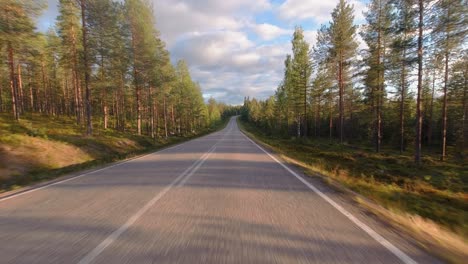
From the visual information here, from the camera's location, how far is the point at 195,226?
13.9 ft

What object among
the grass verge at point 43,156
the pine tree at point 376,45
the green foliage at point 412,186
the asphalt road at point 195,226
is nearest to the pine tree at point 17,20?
the grass verge at point 43,156

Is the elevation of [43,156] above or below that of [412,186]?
above

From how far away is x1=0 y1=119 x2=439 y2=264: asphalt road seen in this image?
10.7 feet

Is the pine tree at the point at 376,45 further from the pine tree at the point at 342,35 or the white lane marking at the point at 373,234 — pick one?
the white lane marking at the point at 373,234

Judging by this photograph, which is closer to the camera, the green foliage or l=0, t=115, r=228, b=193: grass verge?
the green foliage

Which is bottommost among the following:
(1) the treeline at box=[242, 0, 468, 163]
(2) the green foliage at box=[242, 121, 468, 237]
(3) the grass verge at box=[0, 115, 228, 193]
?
(2) the green foliage at box=[242, 121, 468, 237]

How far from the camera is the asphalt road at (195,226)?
327 cm

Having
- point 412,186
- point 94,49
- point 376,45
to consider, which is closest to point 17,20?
point 94,49

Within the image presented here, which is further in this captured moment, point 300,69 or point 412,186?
point 300,69

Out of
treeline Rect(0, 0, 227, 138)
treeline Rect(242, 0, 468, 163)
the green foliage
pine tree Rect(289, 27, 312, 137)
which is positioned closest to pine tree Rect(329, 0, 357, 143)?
treeline Rect(242, 0, 468, 163)

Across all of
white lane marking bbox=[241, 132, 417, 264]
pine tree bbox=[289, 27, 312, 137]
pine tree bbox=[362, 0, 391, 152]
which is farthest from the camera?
pine tree bbox=[289, 27, 312, 137]

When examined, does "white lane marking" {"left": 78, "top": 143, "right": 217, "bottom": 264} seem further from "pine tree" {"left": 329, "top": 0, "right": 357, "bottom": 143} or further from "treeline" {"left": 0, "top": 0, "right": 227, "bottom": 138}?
"pine tree" {"left": 329, "top": 0, "right": 357, "bottom": 143}

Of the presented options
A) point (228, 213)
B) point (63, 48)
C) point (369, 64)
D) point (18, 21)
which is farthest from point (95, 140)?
point (369, 64)

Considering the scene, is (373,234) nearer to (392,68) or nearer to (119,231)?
(119,231)
